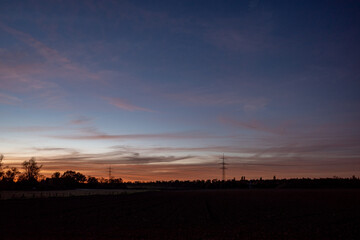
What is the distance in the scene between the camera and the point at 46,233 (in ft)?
74.4

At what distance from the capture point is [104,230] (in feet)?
78.7

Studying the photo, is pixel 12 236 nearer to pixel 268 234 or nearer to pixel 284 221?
pixel 268 234

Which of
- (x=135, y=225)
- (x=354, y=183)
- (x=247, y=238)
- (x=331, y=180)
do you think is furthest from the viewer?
(x=331, y=180)

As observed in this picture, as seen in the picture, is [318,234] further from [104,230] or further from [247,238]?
[104,230]

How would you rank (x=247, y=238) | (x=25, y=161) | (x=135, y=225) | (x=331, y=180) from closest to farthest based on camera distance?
(x=247, y=238) < (x=135, y=225) < (x=25, y=161) < (x=331, y=180)

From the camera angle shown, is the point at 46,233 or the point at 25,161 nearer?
the point at 46,233

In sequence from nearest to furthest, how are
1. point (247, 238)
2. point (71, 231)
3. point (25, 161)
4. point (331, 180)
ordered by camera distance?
point (247, 238), point (71, 231), point (25, 161), point (331, 180)

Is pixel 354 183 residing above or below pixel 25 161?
below

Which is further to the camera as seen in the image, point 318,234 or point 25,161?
point 25,161

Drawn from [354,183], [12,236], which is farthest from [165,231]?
[354,183]

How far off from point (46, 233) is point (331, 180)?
204 m

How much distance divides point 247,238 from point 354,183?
18618 centimetres

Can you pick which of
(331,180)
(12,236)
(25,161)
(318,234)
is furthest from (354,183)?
(12,236)

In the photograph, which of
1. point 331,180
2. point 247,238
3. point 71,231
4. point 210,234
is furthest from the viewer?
point 331,180
